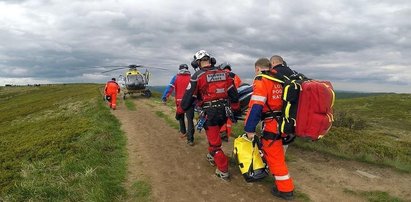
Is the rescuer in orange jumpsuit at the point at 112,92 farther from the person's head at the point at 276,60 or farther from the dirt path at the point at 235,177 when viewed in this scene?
the person's head at the point at 276,60

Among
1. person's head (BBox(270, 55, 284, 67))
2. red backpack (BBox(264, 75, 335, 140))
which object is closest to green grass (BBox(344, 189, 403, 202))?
red backpack (BBox(264, 75, 335, 140))

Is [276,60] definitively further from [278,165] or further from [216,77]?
[278,165]

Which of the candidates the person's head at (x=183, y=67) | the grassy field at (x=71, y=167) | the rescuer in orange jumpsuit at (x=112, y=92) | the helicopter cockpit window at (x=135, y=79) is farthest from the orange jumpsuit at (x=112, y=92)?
the person's head at (x=183, y=67)

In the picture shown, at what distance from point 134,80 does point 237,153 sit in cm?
3070

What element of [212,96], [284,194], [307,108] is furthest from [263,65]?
[284,194]

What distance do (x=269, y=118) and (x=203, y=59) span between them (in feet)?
8.97

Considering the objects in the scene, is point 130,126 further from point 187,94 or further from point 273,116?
point 273,116

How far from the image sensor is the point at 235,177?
9781 millimetres

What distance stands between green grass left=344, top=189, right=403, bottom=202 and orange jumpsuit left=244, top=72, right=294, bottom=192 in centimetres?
177

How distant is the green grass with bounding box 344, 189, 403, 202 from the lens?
822 cm

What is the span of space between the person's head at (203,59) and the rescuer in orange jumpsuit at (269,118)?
1887 millimetres

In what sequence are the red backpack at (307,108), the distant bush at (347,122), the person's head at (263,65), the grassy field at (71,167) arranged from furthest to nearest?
the distant bush at (347,122), the grassy field at (71,167), the person's head at (263,65), the red backpack at (307,108)

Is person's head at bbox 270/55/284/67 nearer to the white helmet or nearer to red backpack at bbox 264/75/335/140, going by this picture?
red backpack at bbox 264/75/335/140

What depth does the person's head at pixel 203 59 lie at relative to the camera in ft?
32.8
